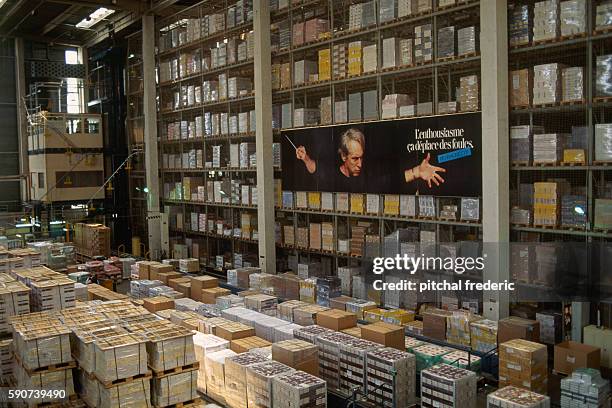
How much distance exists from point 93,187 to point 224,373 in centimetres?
1631

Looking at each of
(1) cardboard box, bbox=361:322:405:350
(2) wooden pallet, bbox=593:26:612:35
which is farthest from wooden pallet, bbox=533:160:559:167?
(1) cardboard box, bbox=361:322:405:350

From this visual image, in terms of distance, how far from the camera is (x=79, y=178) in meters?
22.5

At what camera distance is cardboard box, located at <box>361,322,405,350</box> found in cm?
909

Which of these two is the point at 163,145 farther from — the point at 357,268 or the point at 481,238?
the point at 481,238

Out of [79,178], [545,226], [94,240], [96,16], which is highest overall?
[96,16]

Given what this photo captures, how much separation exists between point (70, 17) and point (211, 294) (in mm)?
17502

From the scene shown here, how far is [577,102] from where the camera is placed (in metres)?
9.55

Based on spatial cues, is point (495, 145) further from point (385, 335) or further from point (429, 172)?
point (385, 335)

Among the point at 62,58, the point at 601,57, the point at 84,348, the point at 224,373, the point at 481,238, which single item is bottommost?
the point at 224,373

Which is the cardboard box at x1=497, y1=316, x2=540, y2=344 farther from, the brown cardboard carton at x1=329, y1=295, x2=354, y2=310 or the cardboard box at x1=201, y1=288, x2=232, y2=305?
the cardboard box at x1=201, y1=288, x2=232, y2=305

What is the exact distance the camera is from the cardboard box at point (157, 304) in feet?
39.4

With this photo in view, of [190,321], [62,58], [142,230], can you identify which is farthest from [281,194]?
[62,58]

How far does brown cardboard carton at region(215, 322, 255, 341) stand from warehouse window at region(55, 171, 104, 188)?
46.6 ft

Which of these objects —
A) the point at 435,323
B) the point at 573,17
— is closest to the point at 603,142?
the point at 573,17
